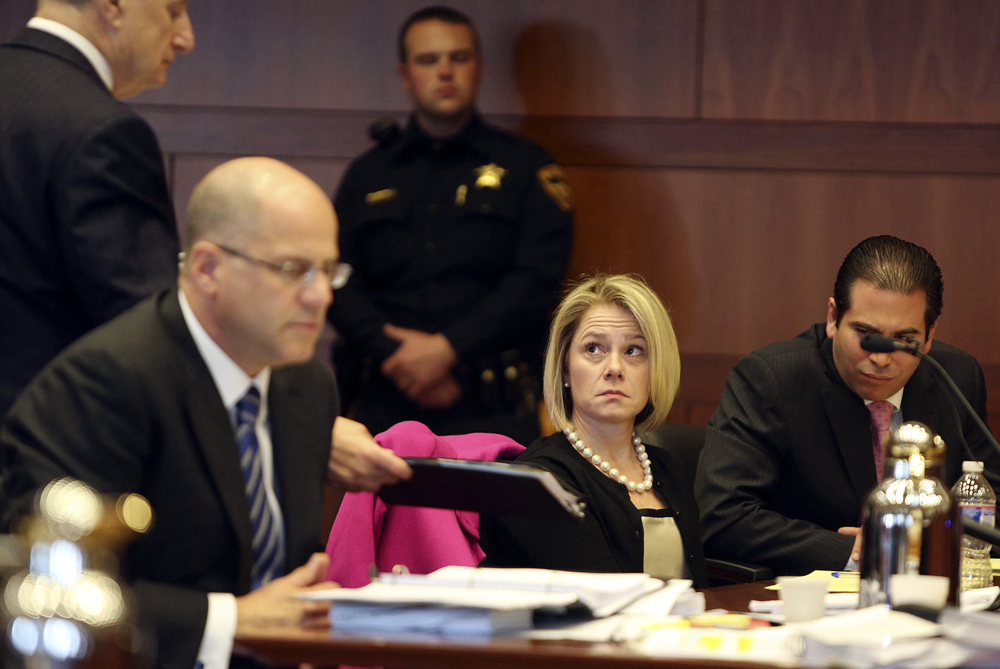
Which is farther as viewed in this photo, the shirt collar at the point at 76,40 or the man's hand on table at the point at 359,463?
the shirt collar at the point at 76,40

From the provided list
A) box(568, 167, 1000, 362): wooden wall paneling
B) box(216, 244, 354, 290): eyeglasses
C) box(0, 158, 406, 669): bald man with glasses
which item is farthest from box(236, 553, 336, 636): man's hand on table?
box(568, 167, 1000, 362): wooden wall paneling

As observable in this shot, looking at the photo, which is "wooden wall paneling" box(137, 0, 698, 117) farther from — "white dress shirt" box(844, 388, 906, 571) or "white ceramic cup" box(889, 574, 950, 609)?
"white ceramic cup" box(889, 574, 950, 609)

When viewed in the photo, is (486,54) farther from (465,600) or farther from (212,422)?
(465,600)

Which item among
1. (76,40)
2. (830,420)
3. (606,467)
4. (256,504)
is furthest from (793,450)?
(76,40)

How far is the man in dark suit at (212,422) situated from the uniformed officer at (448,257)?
6.41ft

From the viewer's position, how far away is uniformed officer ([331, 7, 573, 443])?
3.66 metres

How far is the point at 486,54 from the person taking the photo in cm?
431

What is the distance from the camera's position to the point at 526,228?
3732 millimetres

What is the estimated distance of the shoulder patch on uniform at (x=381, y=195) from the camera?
12.4ft

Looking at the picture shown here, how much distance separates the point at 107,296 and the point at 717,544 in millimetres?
1522

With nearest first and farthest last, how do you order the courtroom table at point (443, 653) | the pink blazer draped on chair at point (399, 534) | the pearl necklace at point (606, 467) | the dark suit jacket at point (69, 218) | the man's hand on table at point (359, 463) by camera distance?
the courtroom table at point (443, 653)
the man's hand on table at point (359, 463)
the dark suit jacket at point (69, 218)
the pink blazer draped on chair at point (399, 534)
the pearl necklace at point (606, 467)

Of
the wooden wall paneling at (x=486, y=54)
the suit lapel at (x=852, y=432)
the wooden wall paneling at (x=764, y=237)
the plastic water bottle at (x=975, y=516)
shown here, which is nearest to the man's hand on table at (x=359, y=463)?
the plastic water bottle at (x=975, y=516)

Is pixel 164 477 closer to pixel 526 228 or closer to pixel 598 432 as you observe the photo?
pixel 598 432

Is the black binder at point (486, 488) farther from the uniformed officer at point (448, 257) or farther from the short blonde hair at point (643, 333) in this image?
the uniformed officer at point (448, 257)
